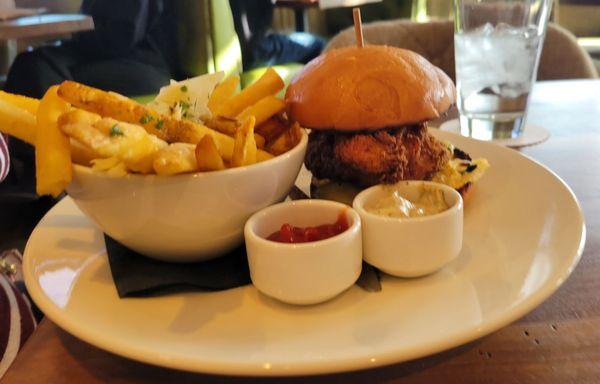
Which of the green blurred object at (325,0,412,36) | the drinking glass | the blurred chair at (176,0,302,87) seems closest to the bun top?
the drinking glass

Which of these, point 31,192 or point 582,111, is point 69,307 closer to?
point 582,111

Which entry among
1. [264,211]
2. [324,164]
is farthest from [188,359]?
[324,164]

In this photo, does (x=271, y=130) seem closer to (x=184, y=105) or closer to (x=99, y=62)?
(x=184, y=105)

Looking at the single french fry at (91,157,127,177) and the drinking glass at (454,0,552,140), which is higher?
the single french fry at (91,157,127,177)

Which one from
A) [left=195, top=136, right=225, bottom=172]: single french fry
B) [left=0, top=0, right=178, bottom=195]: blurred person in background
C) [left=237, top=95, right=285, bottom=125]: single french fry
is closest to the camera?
[left=195, top=136, right=225, bottom=172]: single french fry

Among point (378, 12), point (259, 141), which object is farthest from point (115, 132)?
point (378, 12)

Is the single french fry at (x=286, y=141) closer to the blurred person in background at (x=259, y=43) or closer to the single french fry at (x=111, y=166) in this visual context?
the single french fry at (x=111, y=166)

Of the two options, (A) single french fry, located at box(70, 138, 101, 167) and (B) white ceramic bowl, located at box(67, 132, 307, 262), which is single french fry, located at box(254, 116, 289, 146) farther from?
(A) single french fry, located at box(70, 138, 101, 167)
